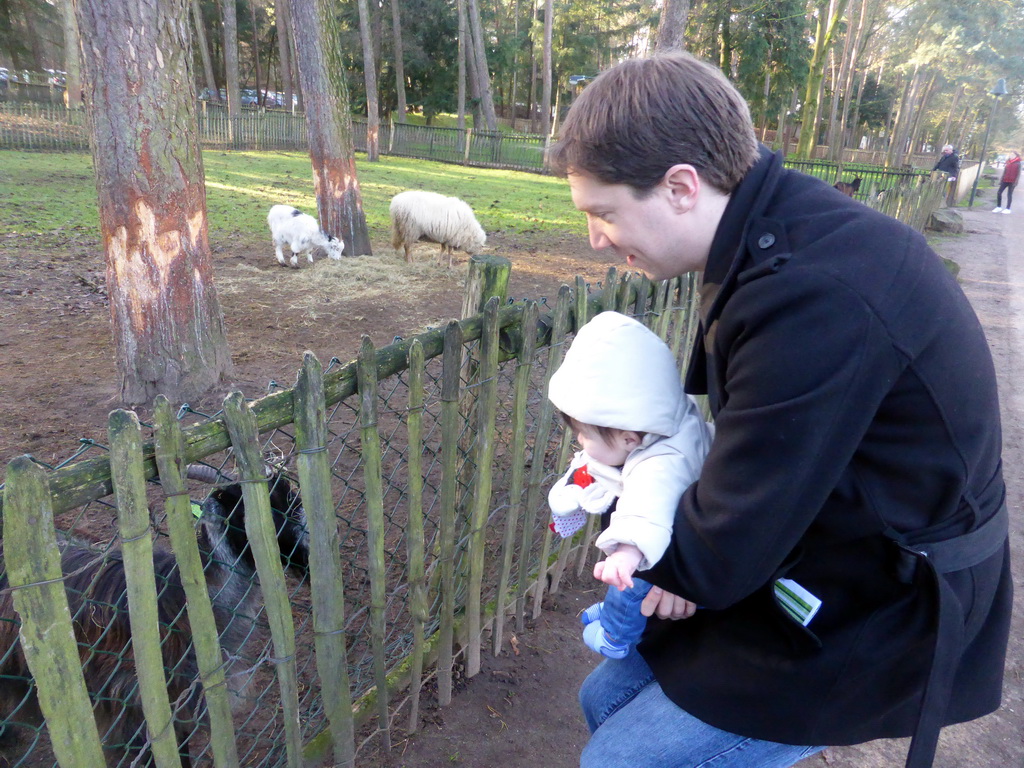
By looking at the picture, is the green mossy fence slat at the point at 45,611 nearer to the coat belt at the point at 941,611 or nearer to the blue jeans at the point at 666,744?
the blue jeans at the point at 666,744

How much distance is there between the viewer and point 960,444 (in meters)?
1.03

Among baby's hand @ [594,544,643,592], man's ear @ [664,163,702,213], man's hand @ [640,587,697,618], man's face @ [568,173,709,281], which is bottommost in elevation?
man's hand @ [640,587,697,618]

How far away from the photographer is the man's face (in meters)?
1.15

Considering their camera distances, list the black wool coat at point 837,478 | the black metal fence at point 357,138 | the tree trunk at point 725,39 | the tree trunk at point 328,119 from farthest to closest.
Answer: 1. the tree trunk at point 725,39
2. the black metal fence at point 357,138
3. the tree trunk at point 328,119
4. the black wool coat at point 837,478

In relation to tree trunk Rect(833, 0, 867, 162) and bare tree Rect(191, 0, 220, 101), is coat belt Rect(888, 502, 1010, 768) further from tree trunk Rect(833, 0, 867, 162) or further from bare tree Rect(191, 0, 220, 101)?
tree trunk Rect(833, 0, 867, 162)

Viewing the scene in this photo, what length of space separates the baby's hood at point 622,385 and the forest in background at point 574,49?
22.8 meters

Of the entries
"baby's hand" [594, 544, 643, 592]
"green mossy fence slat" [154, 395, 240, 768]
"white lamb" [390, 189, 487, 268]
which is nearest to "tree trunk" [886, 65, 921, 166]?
"white lamb" [390, 189, 487, 268]

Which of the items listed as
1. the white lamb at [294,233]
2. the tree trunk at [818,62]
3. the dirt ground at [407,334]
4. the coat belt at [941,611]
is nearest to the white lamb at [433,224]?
the dirt ground at [407,334]

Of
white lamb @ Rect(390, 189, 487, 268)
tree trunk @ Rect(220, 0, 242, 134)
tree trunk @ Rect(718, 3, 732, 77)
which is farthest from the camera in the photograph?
tree trunk @ Rect(718, 3, 732, 77)

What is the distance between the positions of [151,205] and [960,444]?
15.3 ft

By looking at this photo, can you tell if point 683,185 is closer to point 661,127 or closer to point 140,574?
point 661,127

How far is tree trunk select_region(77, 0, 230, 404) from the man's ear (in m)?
4.23

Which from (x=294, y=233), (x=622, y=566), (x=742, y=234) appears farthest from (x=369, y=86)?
(x=622, y=566)

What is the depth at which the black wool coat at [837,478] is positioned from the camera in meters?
0.96
